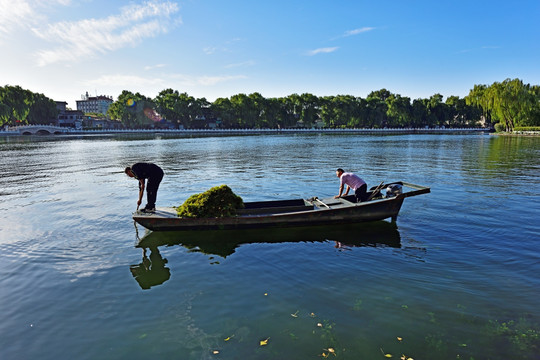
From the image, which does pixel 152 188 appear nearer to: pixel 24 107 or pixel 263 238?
pixel 263 238

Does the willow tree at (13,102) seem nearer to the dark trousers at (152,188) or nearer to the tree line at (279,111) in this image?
the tree line at (279,111)

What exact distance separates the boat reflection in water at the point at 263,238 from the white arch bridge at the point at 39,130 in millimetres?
126079

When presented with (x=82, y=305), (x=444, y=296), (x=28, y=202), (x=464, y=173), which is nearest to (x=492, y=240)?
(x=444, y=296)

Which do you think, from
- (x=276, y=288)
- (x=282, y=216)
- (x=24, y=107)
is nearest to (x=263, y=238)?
(x=282, y=216)

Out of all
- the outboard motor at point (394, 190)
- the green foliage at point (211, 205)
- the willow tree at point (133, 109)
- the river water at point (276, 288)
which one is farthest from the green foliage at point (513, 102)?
the willow tree at point (133, 109)

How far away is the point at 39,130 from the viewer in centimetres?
11375

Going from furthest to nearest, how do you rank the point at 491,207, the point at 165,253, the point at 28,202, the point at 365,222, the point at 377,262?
the point at 28,202 → the point at 491,207 → the point at 365,222 → the point at 165,253 → the point at 377,262

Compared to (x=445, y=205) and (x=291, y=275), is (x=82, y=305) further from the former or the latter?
(x=445, y=205)

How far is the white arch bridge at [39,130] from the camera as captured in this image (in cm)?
11156

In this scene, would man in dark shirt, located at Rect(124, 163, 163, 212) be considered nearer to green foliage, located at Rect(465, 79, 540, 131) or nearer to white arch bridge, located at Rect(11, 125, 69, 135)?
green foliage, located at Rect(465, 79, 540, 131)

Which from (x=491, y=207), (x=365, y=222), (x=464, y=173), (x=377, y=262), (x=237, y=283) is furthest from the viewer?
(x=464, y=173)

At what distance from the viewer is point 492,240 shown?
37.8 feet

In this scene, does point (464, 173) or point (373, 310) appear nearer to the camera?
point (373, 310)

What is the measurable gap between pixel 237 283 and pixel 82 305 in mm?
3707
